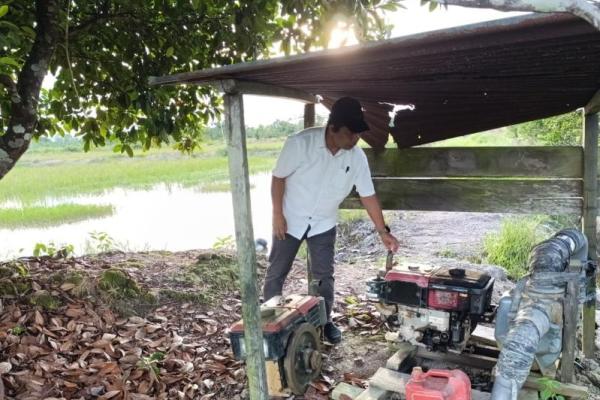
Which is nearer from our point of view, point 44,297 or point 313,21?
point 44,297

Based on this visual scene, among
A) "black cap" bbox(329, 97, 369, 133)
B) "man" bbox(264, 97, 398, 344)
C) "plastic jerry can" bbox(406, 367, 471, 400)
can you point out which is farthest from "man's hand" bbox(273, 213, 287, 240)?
"plastic jerry can" bbox(406, 367, 471, 400)

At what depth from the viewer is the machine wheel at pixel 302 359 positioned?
2553mm

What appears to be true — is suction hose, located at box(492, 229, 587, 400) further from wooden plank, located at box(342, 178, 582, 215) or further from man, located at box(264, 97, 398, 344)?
man, located at box(264, 97, 398, 344)

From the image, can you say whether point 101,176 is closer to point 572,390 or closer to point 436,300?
point 436,300

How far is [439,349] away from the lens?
2.97 metres

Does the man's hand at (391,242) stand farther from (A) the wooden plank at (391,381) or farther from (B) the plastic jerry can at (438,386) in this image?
(B) the plastic jerry can at (438,386)

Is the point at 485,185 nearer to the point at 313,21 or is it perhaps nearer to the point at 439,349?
the point at 439,349

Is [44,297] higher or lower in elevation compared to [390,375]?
higher

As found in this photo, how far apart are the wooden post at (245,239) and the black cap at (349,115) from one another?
0.84 metres

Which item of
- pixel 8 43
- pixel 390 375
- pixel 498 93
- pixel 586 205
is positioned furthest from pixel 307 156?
pixel 586 205

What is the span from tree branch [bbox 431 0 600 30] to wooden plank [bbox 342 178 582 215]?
2.44m

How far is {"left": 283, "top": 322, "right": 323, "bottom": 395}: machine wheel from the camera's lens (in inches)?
101

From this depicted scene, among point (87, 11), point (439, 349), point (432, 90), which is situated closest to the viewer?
point (432, 90)

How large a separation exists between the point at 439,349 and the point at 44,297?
2709mm
